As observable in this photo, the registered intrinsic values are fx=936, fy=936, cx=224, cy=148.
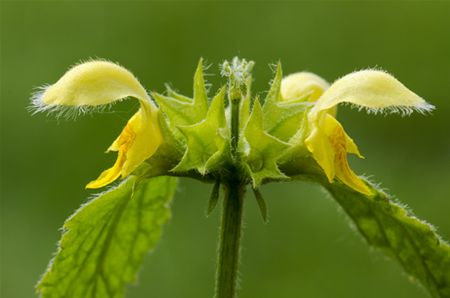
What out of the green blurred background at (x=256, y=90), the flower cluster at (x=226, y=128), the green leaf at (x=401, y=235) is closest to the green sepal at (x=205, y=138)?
the flower cluster at (x=226, y=128)

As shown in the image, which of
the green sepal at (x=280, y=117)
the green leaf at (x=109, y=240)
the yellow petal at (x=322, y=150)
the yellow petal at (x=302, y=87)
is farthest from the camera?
the yellow petal at (x=302, y=87)

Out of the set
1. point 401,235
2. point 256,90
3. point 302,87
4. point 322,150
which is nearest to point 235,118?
point 322,150

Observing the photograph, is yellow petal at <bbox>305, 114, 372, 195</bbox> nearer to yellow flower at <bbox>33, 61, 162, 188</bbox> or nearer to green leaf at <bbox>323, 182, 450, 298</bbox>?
green leaf at <bbox>323, 182, 450, 298</bbox>

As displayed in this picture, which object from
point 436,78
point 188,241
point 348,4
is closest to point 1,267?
point 188,241

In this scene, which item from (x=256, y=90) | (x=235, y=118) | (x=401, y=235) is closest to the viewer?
(x=235, y=118)

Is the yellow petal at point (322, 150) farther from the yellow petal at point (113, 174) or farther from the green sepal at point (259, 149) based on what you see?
the yellow petal at point (113, 174)

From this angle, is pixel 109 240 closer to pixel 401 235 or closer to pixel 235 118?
pixel 235 118
